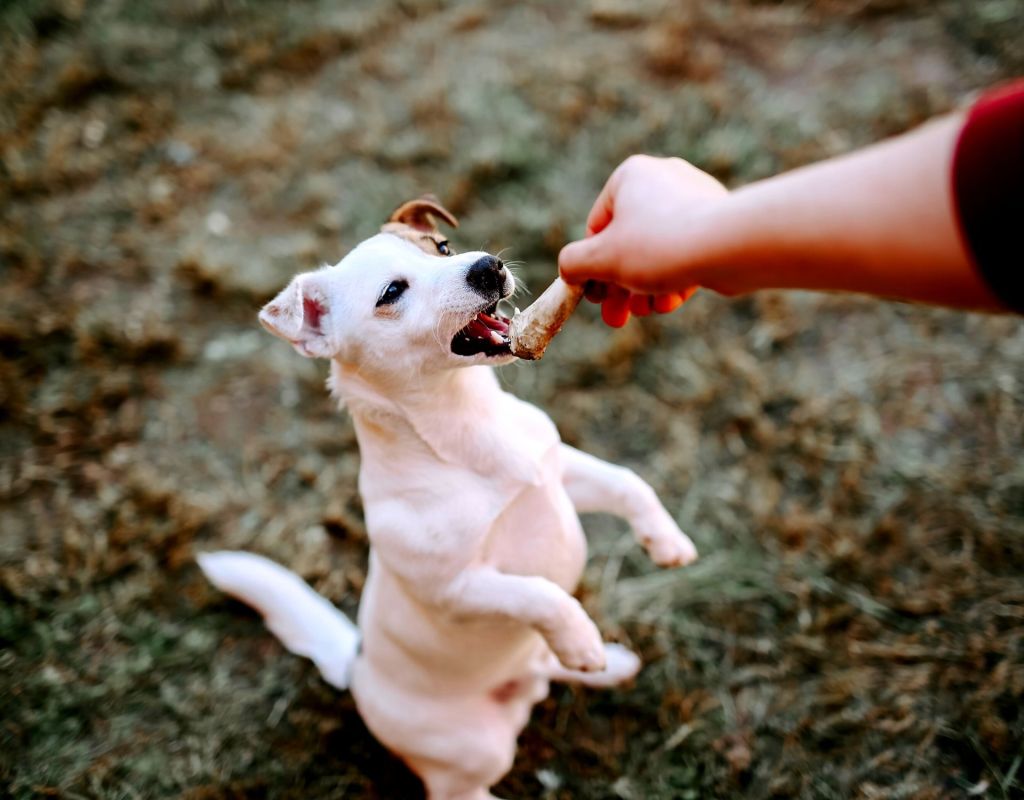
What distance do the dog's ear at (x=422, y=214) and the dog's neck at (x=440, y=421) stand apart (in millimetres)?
455

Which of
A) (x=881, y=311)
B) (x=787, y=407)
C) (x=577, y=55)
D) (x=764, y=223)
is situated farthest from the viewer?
(x=577, y=55)

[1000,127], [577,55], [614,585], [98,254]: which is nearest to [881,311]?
[614,585]

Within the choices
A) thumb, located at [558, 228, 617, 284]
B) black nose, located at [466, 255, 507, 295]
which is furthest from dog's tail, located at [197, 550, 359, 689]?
thumb, located at [558, 228, 617, 284]

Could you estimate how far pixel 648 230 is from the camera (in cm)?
161

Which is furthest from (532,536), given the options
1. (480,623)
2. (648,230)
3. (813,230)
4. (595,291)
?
(813,230)

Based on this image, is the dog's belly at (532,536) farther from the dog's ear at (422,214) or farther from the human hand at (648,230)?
the dog's ear at (422,214)

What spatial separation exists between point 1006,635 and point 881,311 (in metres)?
1.50

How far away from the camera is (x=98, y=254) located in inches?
162

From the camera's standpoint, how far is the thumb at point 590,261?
171cm

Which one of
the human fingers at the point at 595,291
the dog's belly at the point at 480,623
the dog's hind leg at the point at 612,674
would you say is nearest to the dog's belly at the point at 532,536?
the dog's belly at the point at 480,623

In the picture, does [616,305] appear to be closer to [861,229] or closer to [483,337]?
[483,337]

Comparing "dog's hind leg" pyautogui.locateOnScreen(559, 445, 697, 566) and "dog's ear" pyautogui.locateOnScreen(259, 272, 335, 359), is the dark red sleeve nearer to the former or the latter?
"dog's hind leg" pyautogui.locateOnScreen(559, 445, 697, 566)

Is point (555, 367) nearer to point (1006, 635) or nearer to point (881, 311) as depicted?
point (881, 311)

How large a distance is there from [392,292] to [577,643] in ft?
3.19
